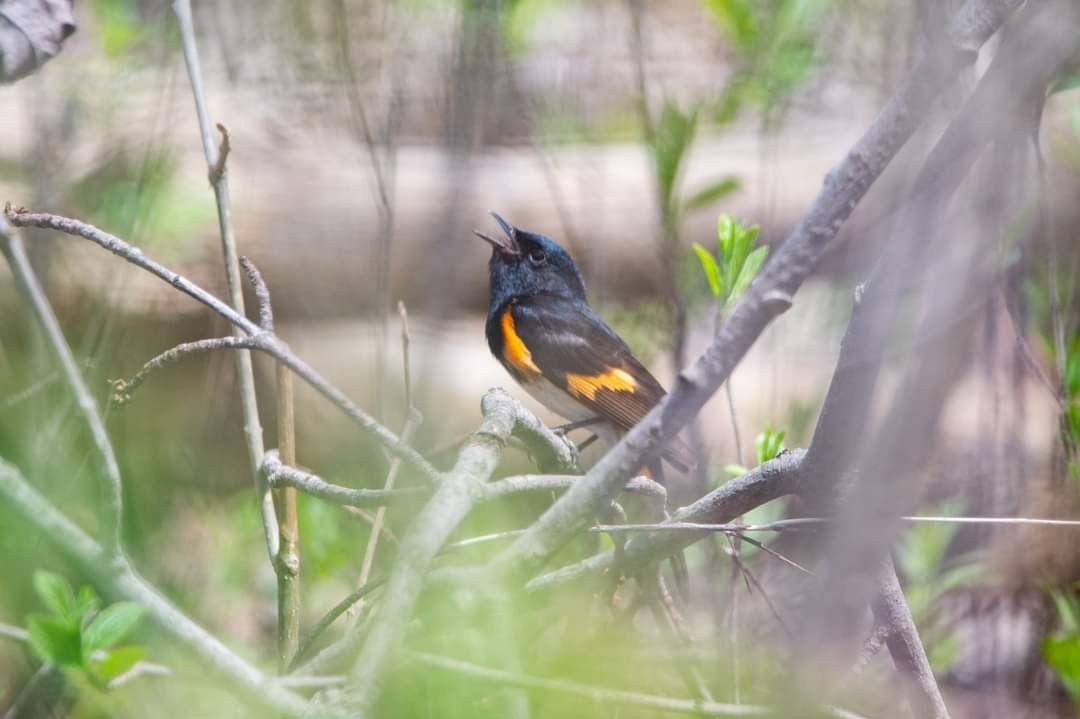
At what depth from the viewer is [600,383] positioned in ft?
8.87

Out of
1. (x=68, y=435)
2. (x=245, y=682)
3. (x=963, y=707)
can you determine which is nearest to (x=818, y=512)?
(x=245, y=682)

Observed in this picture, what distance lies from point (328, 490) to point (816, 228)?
615 mm

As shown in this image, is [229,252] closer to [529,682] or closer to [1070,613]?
[529,682]

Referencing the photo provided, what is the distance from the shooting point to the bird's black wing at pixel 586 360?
267 centimetres

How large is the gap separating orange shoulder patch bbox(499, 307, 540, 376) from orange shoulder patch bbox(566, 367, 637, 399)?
0.36ft

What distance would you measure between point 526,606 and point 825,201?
1.71 ft

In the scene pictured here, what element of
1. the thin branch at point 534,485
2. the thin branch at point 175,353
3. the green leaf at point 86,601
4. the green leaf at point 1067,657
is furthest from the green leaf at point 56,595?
the green leaf at point 1067,657

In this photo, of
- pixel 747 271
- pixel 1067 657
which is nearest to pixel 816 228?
pixel 747 271

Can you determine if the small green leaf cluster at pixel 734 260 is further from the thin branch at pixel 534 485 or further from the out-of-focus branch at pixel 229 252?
the out-of-focus branch at pixel 229 252

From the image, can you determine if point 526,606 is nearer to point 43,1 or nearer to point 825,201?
point 825,201

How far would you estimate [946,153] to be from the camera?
0.83 meters

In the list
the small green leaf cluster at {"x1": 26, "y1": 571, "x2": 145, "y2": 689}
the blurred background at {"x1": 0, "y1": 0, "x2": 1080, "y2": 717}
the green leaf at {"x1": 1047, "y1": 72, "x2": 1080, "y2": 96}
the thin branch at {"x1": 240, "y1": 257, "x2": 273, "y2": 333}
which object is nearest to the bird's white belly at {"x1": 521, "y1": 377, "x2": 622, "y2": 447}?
the blurred background at {"x1": 0, "y1": 0, "x2": 1080, "y2": 717}

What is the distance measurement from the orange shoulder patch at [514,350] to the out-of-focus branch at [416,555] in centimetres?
153

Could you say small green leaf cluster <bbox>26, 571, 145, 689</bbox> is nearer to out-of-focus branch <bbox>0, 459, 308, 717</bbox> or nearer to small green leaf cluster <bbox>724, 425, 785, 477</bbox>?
out-of-focus branch <bbox>0, 459, 308, 717</bbox>
